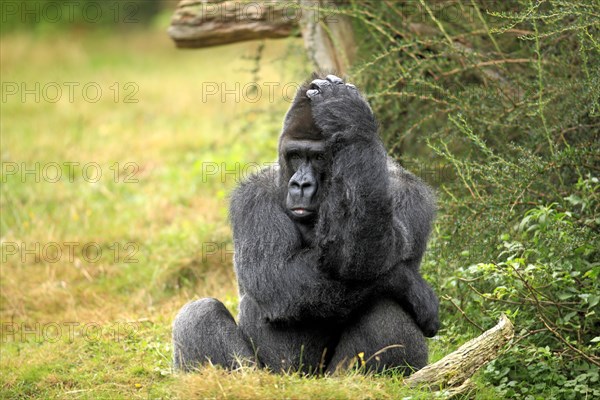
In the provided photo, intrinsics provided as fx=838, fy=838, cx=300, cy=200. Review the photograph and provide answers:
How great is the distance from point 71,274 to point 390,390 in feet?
14.4

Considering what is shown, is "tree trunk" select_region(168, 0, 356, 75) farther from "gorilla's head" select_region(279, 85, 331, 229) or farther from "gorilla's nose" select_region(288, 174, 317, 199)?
"gorilla's nose" select_region(288, 174, 317, 199)

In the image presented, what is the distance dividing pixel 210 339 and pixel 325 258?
0.85m

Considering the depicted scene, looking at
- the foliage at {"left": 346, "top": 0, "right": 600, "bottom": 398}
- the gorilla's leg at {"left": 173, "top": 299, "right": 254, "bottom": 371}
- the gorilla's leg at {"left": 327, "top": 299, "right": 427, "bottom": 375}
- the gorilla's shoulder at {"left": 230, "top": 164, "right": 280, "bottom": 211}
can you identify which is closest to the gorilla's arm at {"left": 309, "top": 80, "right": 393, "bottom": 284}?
the gorilla's leg at {"left": 327, "top": 299, "right": 427, "bottom": 375}

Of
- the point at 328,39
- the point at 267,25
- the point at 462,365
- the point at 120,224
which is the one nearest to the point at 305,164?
the point at 462,365

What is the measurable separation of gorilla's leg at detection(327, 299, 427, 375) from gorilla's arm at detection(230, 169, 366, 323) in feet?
0.44

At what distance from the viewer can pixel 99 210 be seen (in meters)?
9.34

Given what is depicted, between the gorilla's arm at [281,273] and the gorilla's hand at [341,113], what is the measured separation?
22.0 inches

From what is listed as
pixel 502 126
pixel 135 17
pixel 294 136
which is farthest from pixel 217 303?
pixel 135 17

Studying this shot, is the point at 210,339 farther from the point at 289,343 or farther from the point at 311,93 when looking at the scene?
the point at 311,93

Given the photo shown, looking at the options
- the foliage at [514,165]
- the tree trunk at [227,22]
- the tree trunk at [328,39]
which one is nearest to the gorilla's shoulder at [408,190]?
the foliage at [514,165]

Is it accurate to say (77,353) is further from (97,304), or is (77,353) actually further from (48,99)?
(48,99)

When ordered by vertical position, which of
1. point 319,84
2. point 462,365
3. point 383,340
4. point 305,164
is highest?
point 319,84

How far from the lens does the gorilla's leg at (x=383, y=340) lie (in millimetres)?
4480

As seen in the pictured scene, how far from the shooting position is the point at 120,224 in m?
8.90
